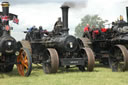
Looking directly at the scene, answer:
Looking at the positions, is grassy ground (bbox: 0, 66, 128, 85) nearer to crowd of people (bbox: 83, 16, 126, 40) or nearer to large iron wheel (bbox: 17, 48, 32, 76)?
large iron wheel (bbox: 17, 48, 32, 76)

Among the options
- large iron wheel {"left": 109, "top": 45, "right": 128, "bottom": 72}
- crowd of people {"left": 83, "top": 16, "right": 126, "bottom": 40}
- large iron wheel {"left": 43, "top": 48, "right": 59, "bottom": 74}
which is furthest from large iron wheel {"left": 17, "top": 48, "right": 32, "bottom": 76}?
crowd of people {"left": 83, "top": 16, "right": 126, "bottom": 40}

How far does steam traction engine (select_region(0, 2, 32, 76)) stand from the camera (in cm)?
806

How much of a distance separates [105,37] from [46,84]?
6.52m

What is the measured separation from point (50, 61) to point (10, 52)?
175 centimetres

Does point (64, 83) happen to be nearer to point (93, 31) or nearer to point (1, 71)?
point (1, 71)

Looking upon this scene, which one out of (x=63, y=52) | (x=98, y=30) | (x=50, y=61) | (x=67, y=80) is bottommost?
(x=67, y=80)

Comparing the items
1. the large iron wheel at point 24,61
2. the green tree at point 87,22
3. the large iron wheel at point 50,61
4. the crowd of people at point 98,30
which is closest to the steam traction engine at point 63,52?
the large iron wheel at point 50,61

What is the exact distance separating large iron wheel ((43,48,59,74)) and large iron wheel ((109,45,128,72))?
2.47 m

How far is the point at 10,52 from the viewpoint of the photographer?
321 inches

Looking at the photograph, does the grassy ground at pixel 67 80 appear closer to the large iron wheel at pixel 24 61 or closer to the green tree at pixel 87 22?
the large iron wheel at pixel 24 61

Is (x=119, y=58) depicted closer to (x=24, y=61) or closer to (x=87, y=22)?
(x=24, y=61)

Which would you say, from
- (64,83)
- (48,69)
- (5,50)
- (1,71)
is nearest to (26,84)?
(64,83)

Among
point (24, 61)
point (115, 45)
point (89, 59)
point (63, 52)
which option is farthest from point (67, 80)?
point (115, 45)

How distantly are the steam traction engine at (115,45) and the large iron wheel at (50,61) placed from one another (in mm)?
2485
